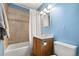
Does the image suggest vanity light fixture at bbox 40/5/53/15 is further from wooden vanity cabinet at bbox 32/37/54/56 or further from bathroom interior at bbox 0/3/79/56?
wooden vanity cabinet at bbox 32/37/54/56

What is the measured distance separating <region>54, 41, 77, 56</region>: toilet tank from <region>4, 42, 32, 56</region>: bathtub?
1.29 feet

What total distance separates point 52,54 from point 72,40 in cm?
34

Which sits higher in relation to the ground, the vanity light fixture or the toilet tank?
the vanity light fixture

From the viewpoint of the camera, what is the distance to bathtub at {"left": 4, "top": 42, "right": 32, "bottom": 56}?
1211mm

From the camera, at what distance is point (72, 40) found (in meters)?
1.21

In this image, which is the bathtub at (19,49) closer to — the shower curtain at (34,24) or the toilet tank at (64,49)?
the shower curtain at (34,24)

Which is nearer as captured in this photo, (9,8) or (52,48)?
(9,8)

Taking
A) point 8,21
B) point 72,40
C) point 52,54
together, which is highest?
point 8,21

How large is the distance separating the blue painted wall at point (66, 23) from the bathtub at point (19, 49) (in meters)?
0.43

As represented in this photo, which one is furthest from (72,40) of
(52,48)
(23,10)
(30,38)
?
(23,10)

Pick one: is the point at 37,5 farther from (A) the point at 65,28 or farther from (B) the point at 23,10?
(A) the point at 65,28

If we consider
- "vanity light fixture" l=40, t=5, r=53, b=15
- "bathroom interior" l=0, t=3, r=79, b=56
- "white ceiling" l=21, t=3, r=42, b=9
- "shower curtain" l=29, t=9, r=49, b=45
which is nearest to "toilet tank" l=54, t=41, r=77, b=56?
"bathroom interior" l=0, t=3, r=79, b=56

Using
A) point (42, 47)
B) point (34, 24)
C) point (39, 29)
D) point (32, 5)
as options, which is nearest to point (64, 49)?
point (42, 47)

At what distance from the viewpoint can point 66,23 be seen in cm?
123
